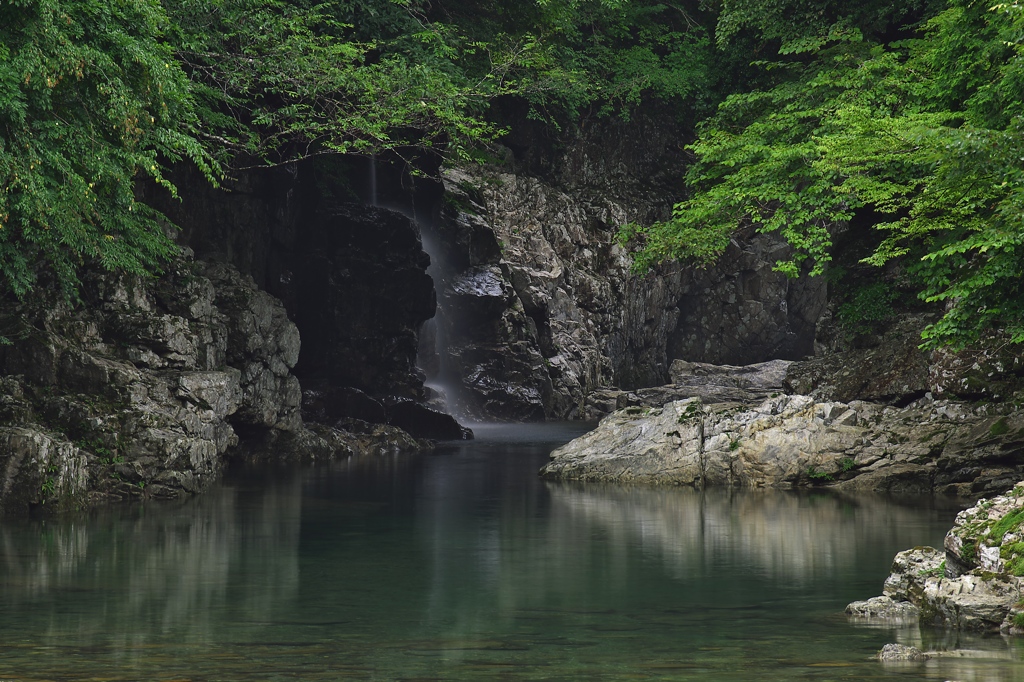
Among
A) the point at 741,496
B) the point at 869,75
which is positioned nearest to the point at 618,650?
the point at 741,496

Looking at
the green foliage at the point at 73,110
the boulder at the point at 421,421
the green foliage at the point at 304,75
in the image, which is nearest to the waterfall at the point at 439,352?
the boulder at the point at 421,421

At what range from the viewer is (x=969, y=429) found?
1698cm

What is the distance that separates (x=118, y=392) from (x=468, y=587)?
923 centimetres

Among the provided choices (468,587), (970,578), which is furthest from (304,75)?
(970,578)

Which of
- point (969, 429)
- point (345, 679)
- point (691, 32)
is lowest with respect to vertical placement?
point (345, 679)

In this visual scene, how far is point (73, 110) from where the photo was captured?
13.0m

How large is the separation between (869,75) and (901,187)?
14.5ft

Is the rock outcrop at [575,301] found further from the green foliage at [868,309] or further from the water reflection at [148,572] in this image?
the water reflection at [148,572]

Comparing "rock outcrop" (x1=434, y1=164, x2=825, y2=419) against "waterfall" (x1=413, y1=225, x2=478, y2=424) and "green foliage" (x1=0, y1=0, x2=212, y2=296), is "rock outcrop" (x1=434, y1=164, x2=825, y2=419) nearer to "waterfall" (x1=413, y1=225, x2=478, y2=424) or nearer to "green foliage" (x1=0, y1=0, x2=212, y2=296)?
"waterfall" (x1=413, y1=225, x2=478, y2=424)

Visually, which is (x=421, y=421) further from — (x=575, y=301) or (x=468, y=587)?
(x=468, y=587)

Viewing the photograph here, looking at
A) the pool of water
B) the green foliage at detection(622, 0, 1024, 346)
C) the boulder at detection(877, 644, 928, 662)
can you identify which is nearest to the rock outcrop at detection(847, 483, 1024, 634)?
the pool of water

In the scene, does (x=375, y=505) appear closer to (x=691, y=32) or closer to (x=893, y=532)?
(x=893, y=532)

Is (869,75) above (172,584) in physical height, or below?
above

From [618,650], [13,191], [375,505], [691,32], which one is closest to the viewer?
[618,650]
